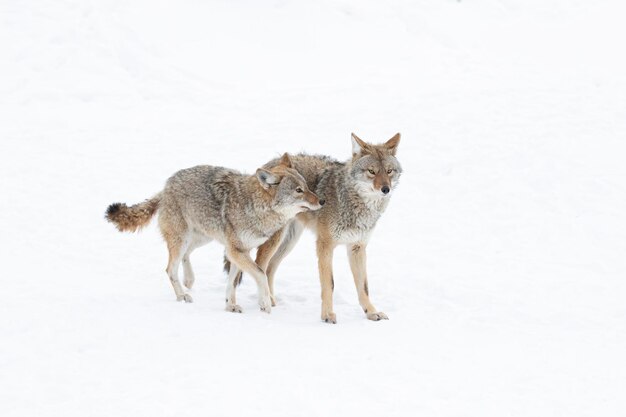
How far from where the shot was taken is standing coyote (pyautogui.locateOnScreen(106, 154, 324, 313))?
→ 8789mm

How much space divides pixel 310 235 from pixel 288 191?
4972mm

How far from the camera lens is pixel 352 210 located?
8.84 meters

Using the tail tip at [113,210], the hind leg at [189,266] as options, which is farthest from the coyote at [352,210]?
the tail tip at [113,210]

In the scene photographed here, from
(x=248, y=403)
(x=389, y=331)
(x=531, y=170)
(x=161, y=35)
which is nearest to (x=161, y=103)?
(x=161, y=35)

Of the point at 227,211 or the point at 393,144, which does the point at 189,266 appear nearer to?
the point at 227,211

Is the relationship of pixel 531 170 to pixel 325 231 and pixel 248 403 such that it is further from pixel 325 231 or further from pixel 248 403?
pixel 248 403

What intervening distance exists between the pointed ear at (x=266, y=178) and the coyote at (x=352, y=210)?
0.46 meters

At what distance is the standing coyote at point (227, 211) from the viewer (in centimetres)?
879

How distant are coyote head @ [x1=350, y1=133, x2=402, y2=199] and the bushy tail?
2682 mm

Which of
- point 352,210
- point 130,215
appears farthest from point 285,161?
point 130,215

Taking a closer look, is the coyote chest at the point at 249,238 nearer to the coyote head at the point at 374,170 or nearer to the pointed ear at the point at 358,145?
the coyote head at the point at 374,170

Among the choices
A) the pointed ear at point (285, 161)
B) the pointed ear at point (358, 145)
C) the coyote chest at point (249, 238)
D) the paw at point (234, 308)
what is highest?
the pointed ear at point (358, 145)

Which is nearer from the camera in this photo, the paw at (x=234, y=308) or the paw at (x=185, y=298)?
the paw at (x=234, y=308)

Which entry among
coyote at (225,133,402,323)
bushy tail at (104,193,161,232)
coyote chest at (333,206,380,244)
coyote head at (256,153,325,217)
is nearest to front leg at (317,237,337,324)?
coyote at (225,133,402,323)
